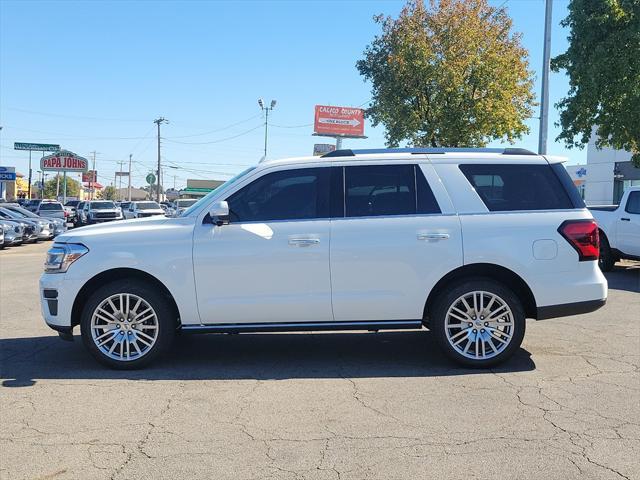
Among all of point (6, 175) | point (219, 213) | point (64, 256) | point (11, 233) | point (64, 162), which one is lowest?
point (11, 233)

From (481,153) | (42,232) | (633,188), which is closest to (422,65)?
(633,188)

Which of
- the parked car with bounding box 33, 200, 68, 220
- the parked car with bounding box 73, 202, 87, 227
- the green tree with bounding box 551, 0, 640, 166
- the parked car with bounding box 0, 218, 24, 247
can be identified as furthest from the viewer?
the parked car with bounding box 73, 202, 87, 227

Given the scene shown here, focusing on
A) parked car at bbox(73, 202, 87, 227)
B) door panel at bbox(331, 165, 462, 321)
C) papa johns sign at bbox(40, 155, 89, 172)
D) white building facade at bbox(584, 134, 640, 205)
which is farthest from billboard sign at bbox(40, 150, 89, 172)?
door panel at bbox(331, 165, 462, 321)

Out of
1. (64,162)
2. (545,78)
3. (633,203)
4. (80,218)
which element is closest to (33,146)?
(64,162)

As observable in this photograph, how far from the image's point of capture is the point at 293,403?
4.98 metres

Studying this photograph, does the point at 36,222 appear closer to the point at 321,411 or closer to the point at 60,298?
the point at 60,298

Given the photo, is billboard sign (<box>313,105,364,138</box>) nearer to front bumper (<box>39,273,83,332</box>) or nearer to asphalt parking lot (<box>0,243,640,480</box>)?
asphalt parking lot (<box>0,243,640,480</box>)

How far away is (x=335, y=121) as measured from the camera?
184 feet

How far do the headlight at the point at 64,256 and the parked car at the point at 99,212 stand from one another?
105ft

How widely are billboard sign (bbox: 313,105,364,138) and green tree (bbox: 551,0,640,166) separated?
35.6m

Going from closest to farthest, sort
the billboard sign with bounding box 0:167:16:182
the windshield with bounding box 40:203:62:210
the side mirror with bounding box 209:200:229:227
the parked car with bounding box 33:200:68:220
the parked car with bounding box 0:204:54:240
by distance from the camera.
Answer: the side mirror with bounding box 209:200:229:227 < the parked car with bounding box 0:204:54:240 < the parked car with bounding box 33:200:68:220 < the windshield with bounding box 40:203:62:210 < the billboard sign with bounding box 0:167:16:182

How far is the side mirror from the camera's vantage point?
563 cm

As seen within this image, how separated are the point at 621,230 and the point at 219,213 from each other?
10.8 metres

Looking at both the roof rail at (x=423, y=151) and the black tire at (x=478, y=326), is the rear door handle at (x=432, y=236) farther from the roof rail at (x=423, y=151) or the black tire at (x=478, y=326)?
the roof rail at (x=423, y=151)
